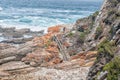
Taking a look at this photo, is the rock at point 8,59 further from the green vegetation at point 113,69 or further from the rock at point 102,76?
the green vegetation at point 113,69

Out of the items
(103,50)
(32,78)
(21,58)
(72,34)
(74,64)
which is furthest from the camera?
(72,34)

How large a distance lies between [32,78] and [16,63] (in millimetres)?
4742

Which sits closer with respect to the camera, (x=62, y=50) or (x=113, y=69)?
(x=113, y=69)

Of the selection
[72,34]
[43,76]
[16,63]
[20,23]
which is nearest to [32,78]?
[43,76]

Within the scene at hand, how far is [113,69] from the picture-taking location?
30.2m

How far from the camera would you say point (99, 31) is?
4581cm

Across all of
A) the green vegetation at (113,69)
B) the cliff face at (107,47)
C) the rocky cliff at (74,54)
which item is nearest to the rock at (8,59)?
the rocky cliff at (74,54)

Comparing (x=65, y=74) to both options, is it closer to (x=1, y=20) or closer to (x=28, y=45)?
(x=28, y=45)

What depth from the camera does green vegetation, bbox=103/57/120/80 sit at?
2953 centimetres

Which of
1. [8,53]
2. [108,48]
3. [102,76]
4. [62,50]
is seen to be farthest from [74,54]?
[102,76]

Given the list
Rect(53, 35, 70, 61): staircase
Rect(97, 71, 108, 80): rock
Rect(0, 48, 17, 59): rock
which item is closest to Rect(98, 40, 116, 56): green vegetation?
Rect(97, 71, 108, 80): rock

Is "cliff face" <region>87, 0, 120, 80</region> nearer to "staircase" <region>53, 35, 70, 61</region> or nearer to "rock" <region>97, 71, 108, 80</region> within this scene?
"rock" <region>97, 71, 108, 80</region>

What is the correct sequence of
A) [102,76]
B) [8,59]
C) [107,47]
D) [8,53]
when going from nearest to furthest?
[102,76], [107,47], [8,59], [8,53]

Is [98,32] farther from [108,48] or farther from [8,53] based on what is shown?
[108,48]
